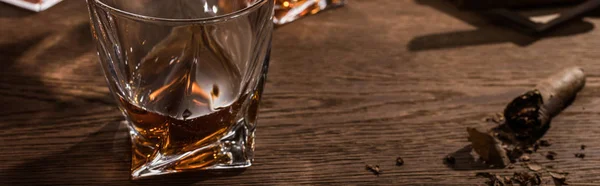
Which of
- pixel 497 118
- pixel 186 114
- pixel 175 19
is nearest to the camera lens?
pixel 175 19

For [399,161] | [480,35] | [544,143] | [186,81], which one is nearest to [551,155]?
[544,143]

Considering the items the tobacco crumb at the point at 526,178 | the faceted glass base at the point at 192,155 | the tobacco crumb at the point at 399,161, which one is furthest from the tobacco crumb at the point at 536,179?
the faceted glass base at the point at 192,155

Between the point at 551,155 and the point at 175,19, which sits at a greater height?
the point at 175,19

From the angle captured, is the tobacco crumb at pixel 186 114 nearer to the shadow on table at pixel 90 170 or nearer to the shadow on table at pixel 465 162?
the shadow on table at pixel 90 170

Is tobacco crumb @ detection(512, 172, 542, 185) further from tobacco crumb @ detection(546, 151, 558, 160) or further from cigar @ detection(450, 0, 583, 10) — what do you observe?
cigar @ detection(450, 0, 583, 10)

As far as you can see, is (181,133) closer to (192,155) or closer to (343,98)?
(192,155)

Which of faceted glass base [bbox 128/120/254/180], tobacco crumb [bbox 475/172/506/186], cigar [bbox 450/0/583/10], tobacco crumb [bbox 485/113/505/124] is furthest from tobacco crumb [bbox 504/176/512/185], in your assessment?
cigar [bbox 450/0/583/10]
